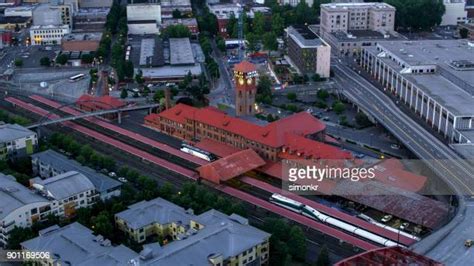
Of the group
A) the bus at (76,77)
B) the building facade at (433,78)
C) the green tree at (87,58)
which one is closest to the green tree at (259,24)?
the building facade at (433,78)

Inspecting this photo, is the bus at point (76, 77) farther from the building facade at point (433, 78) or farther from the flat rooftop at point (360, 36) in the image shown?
the building facade at point (433, 78)

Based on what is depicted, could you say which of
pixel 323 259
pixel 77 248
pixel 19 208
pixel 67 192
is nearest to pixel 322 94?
pixel 67 192

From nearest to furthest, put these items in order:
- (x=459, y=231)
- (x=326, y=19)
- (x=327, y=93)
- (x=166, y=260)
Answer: (x=166, y=260), (x=459, y=231), (x=327, y=93), (x=326, y=19)

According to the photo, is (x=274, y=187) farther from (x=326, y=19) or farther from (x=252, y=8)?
(x=252, y=8)

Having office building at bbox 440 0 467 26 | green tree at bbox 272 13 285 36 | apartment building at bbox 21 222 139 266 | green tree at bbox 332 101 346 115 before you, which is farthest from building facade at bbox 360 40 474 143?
apartment building at bbox 21 222 139 266

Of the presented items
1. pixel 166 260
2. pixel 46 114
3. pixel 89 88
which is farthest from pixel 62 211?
pixel 89 88

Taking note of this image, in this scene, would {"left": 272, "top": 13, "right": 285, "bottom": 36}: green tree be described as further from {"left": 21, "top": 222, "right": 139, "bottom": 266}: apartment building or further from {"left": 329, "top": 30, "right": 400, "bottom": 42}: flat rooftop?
{"left": 21, "top": 222, "right": 139, "bottom": 266}: apartment building
